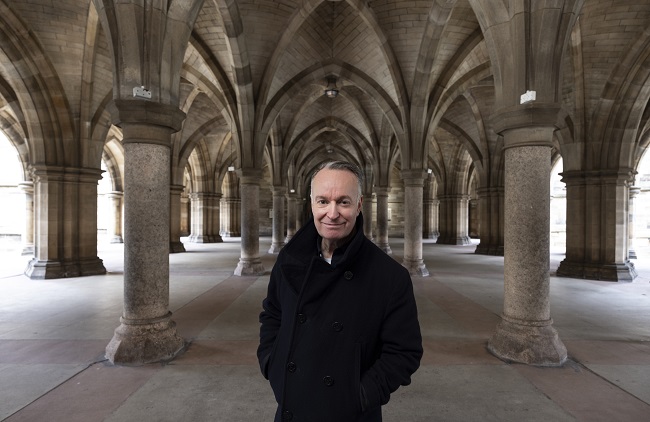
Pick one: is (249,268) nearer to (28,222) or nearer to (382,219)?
(382,219)

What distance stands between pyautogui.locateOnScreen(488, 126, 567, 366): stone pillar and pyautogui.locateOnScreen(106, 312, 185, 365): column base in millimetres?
4005

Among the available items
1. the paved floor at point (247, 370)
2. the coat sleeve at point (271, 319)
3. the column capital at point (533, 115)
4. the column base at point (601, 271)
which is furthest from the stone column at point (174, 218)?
the coat sleeve at point (271, 319)

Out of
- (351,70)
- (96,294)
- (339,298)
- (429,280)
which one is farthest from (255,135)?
(339,298)

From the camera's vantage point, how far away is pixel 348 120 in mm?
20484

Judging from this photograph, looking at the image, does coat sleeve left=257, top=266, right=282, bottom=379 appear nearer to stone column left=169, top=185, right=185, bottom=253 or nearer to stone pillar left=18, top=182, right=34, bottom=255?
stone column left=169, top=185, right=185, bottom=253

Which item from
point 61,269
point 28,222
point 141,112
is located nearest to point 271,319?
point 141,112

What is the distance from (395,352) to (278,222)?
55.8 feet

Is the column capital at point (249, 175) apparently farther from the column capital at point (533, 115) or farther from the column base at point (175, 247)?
the column base at point (175, 247)

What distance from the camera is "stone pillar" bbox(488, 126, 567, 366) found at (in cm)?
444

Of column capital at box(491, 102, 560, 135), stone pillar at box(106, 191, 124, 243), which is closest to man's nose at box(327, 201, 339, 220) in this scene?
column capital at box(491, 102, 560, 135)

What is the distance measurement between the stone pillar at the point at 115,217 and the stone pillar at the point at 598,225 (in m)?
22.7

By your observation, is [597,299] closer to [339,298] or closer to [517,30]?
[517,30]

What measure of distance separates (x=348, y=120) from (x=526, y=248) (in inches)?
667

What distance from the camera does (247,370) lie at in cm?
404
